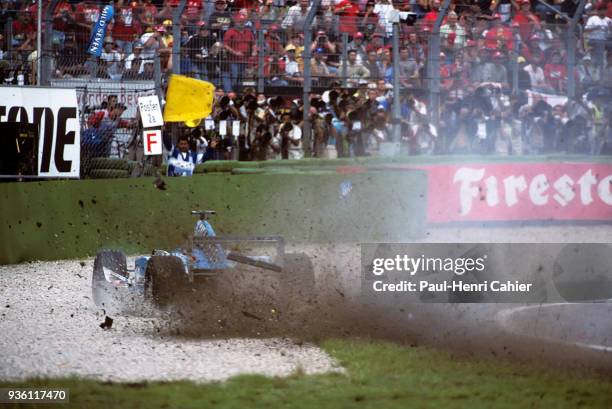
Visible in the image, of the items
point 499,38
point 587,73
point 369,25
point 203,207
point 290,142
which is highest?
point 369,25

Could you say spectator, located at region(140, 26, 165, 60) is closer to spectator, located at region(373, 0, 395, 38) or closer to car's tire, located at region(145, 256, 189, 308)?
spectator, located at region(373, 0, 395, 38)

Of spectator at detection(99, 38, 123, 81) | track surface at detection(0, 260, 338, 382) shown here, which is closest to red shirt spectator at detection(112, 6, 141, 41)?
spectator at detection(99, 38, 123, 81)

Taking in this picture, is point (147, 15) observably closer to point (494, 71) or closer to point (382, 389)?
point (494, 71)

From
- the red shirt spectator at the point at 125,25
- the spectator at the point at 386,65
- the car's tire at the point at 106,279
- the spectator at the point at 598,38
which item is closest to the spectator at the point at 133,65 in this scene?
the red shirt spectator at the point at 125,25

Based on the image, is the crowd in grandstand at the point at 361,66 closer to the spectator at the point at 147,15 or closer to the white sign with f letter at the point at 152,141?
the spectator at the point at 147,15

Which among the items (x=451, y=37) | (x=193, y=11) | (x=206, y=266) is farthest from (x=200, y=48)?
(x=206, y=266)

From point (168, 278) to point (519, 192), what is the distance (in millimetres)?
9242

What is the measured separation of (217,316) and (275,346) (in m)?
1.13

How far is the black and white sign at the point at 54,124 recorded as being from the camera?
44.6 feet

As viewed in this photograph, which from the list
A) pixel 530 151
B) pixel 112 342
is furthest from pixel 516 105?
pixel 112 342

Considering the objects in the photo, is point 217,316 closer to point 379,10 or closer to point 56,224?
point 56,224

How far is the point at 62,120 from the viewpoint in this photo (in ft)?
45.0

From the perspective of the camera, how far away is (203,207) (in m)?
14.5

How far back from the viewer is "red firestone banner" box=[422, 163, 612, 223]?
54.4 feet
